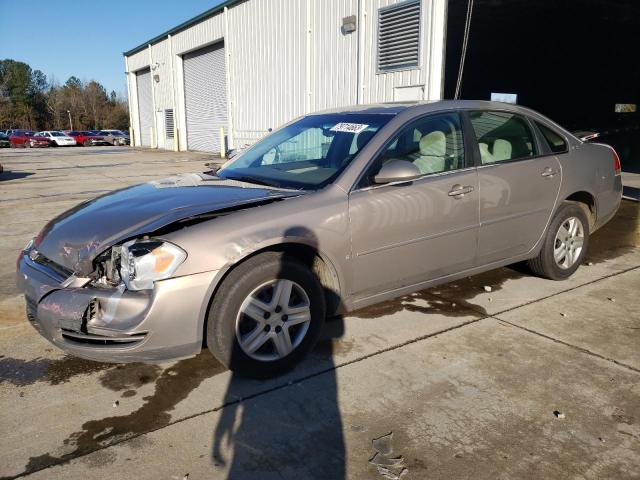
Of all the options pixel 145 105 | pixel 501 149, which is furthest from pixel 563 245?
pixel 145 105

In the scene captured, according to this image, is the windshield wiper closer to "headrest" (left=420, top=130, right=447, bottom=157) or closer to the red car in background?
"headrest" (left=420, top=130, right=447, bottom=157)

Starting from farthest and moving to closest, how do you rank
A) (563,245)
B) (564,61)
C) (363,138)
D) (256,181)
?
(564,61) → (563,245) → (256,181) → (363,138)

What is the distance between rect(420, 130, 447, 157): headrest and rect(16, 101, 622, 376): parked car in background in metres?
0.01

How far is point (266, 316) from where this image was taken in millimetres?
2926

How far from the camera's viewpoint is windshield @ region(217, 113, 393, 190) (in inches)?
136

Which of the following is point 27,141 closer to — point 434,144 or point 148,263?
point 434,144

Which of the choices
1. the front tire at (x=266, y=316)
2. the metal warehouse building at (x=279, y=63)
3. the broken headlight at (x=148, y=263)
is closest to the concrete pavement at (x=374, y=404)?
the front tire at (x=266, y=316)

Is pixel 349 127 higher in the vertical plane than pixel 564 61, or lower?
lower

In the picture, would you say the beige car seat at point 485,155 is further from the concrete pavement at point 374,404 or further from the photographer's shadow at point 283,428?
the photographer's shadow at point 283,428

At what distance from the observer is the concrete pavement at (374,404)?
228cm

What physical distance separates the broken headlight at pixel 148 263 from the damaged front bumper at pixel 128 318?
5cm

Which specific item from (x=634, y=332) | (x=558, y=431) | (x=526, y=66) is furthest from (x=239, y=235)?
(x=526, y=66)

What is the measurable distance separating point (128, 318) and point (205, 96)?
2326 cm

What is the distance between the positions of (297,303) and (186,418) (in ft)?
2.95
